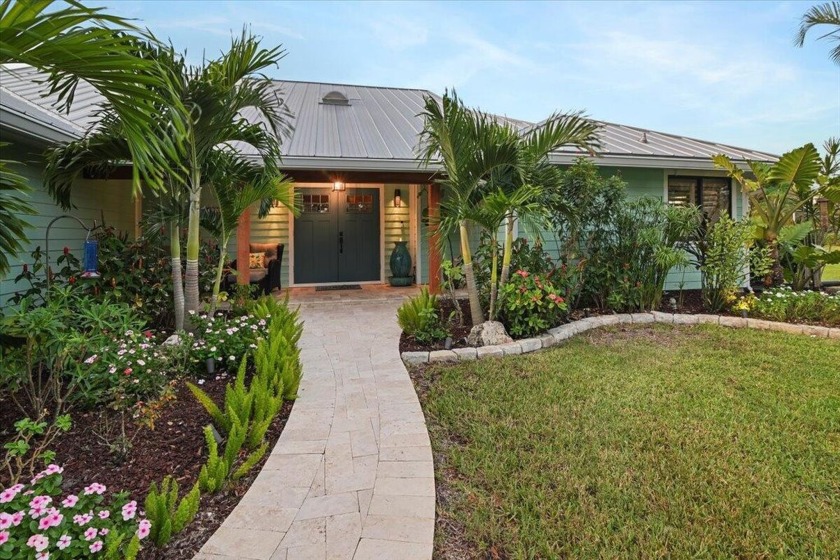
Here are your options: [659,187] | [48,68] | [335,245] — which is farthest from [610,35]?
[48,68]

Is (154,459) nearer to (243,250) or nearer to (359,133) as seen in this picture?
(243,250)

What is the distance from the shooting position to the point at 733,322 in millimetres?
5738

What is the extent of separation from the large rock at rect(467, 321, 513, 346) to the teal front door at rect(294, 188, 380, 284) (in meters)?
4.99

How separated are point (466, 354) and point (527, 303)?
2.96 ft

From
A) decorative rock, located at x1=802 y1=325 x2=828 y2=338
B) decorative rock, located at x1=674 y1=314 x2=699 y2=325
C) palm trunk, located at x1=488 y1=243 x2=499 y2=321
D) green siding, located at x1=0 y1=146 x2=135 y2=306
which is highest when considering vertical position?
green siding, located at x1=0 y1=146 x2=135 y2=306

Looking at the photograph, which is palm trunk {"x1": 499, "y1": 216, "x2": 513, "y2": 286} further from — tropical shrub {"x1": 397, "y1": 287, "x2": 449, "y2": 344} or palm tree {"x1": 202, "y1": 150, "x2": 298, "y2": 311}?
palm tree {"x1": 202, "y1": 150, "x2": 298, "y2": 311}

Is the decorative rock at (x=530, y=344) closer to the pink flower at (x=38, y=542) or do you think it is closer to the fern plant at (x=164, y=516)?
the fern plant at (x=164, y=516)

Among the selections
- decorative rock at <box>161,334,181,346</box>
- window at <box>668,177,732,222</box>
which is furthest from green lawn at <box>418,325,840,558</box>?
window at <box>668,177,732,222</box>

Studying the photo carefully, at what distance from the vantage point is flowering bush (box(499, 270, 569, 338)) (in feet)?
15.5

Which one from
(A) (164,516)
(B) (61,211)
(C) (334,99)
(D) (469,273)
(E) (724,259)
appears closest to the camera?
(A) (164,516)

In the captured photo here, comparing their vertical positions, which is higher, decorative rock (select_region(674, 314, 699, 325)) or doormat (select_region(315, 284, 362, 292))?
doormat (select_region(315, 284, 362, 292))

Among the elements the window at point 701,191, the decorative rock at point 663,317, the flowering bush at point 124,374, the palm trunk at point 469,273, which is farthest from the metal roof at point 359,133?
the decorative rock at point 663,317

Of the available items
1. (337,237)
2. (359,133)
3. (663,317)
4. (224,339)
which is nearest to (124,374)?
(224,339)

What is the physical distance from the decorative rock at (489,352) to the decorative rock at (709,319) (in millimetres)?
3214
